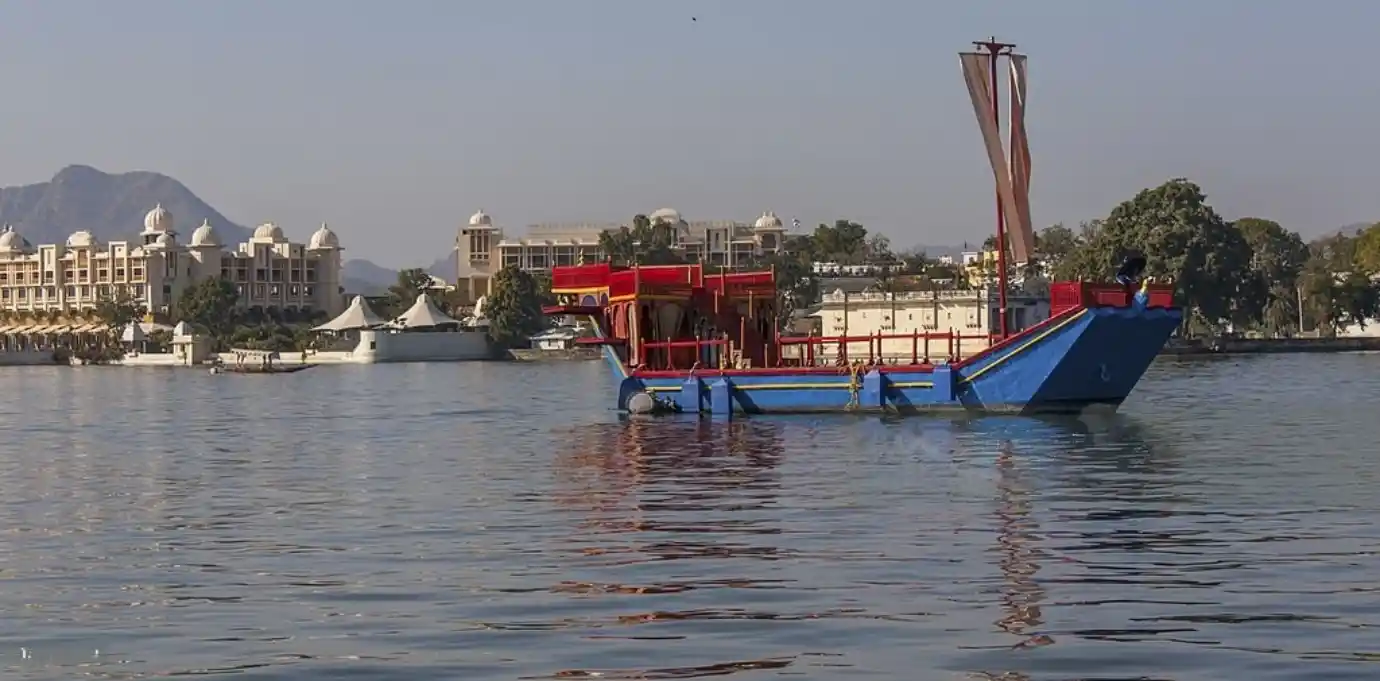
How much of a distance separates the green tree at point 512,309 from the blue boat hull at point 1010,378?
104 metres

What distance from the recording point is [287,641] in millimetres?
14203

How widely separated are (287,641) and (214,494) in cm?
1284

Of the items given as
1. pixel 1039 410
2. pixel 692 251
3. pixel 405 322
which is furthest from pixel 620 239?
pixel 1039 410

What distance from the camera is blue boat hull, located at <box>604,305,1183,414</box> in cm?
3909

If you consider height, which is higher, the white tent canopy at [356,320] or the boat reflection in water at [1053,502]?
the white tent canopy at [356,320]

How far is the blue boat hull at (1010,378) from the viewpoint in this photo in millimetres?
39094

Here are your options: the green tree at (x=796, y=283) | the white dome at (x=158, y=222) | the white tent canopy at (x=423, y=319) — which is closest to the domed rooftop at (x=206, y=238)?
the white dome at (x=158, y=222)

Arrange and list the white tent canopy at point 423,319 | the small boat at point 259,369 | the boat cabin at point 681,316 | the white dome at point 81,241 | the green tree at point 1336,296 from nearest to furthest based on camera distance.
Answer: the boat cabin at point 681,316 < the small boat at point 259,369 < the green tree at point 1336,296 < the white tent canopy at point 423,319 < the white dome at point 81,241

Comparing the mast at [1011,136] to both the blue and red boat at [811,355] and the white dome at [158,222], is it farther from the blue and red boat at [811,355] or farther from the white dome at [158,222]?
the white dome at [158,222]

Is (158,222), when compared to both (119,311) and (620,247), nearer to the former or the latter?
(119,311)

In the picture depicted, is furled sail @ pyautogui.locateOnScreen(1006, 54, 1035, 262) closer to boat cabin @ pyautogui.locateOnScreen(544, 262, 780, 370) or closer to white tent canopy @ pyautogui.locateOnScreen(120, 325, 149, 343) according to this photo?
boat cabin @ pyautogui.locateOnScreen(544, 262, 780, 370)

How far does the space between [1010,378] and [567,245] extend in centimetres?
14879

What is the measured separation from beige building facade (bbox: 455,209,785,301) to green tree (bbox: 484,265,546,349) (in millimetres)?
27827

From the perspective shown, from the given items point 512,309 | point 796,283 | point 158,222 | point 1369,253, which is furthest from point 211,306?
point 1369,253
